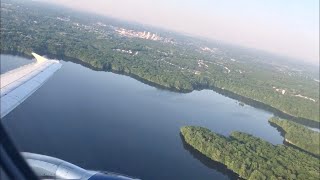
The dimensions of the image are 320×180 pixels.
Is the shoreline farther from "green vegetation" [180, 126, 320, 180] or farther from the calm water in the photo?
"green vegetation" [180, 126, 320, 180]

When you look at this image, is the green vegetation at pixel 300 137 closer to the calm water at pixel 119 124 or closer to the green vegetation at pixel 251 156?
the calm water at pixel 119 124

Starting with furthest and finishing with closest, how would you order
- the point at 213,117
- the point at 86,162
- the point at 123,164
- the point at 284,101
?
1. the point at 284,101
2. the point at 213,117
3. the point at 123,164
4. the point at 86,162

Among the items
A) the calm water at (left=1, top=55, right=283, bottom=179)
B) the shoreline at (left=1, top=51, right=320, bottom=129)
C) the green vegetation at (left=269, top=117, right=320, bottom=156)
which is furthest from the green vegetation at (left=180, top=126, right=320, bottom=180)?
the shoreline at (left=1, top=51, right=320, bottom=129)


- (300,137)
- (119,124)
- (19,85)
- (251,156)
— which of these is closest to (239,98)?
(300,137)

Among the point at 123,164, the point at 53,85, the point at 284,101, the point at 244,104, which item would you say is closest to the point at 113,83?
the point at 53,85

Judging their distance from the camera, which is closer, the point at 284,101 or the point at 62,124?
the point at 62,124

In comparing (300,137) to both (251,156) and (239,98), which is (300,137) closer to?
(251,156)

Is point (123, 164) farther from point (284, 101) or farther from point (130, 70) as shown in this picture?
point (284, 101)
